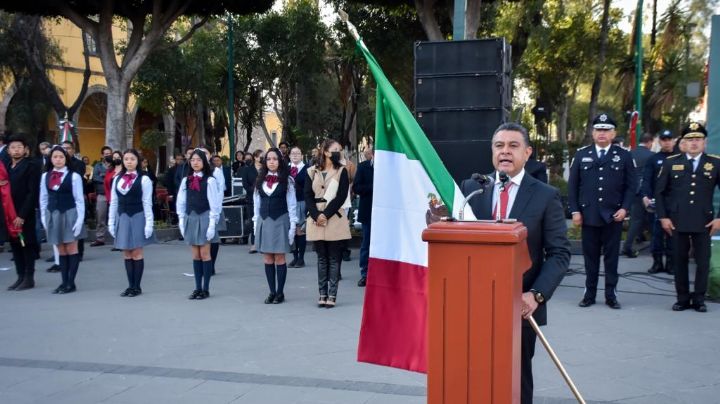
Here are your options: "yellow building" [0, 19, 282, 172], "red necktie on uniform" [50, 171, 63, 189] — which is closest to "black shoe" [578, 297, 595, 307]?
"red necktie on uniform" [50, 171, 63, 189]

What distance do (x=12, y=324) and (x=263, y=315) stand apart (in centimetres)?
261

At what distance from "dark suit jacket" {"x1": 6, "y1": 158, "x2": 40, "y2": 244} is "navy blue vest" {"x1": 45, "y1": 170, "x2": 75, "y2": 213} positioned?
0.42 metres

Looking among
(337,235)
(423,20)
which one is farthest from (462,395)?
(423,20)

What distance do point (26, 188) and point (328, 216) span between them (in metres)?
4.37

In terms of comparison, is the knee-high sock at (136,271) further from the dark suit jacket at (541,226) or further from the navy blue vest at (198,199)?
the dark suit jacket at (541,226)

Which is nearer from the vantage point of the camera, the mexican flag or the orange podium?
the orange podium

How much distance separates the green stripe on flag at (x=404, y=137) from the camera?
→ 11.9 feet

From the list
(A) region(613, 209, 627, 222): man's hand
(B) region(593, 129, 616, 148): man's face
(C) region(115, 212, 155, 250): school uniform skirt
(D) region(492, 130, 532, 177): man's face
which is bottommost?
(C) region(115, 212, 155, 250): school uniform skirt

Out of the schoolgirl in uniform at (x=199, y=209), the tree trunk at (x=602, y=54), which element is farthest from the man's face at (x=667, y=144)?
the tree trunk at (x=602, y=54)

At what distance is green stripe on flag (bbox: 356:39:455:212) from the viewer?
3.63 meters

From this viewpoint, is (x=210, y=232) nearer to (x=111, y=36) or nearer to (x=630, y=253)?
(x=630, y=253)

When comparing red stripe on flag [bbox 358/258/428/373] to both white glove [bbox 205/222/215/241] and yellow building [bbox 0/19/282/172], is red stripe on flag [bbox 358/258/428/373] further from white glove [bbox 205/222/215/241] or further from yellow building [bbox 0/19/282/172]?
yellow building [bbox 0/19/282/172]

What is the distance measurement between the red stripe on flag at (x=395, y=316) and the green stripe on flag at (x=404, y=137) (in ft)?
1.49

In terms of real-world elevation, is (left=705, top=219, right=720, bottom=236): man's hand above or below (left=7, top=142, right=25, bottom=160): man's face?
below
